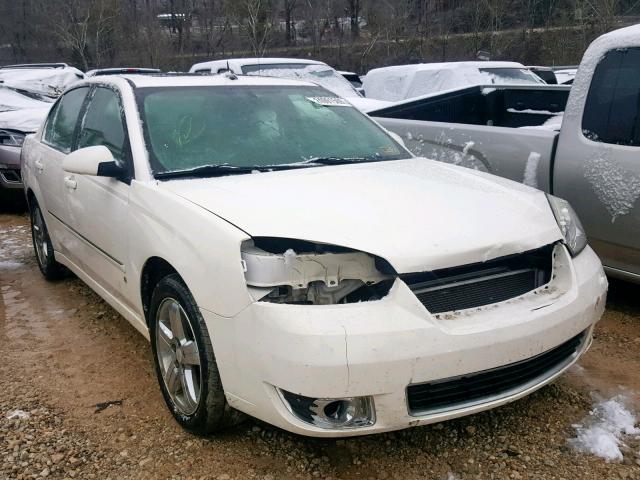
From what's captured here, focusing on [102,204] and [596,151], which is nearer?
[102,204]

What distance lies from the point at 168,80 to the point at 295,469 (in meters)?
2.27

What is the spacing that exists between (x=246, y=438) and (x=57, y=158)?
2.42 m

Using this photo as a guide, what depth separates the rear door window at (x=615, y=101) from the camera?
3.64 metres

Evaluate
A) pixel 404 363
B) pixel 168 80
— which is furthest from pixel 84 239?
pixel 404 363

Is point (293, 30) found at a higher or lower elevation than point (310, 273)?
higher

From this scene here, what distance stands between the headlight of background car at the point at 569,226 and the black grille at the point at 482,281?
0.17 meters

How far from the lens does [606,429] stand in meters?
2.62

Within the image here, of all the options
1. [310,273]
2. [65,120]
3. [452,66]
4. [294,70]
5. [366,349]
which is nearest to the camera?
[366,349]

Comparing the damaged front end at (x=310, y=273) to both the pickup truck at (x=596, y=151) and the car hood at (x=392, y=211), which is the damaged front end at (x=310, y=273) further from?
the pickup truck at (x=596, y=151)

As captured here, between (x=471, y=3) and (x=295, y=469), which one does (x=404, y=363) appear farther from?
(x=471, y=3)

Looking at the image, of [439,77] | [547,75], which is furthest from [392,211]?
[547,75]

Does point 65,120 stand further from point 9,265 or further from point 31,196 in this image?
point 9,265

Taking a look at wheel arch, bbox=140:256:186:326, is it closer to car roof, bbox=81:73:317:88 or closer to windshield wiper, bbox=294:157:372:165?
windshield wiper, bbox=294:157:372:165

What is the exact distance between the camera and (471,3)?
33.6 meters
